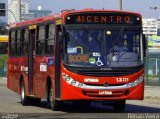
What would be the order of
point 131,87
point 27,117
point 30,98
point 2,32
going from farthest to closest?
point 2,32
point 30,98
point 131,87
point 27,117

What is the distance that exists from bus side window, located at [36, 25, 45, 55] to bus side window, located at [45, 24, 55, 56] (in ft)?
1.75

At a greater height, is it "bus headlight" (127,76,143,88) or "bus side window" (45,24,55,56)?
"bus side window" (45,24,55,56)

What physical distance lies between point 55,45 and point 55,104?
192 centimetres

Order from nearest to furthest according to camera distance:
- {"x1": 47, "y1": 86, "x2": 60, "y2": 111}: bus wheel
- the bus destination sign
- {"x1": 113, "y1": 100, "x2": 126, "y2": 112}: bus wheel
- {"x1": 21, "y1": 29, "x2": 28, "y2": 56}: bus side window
Result: the bus destination sign < {"x1": 47, "y1": 86, "x2": 60, "y2": 111}: bus wheel < {"x1": 113, "y1": 100, "x2": 126, "y2": 112}: bus wheel < {"x1": 21, "y1": 29, "x2": 28, "y2": 56}: bus side window

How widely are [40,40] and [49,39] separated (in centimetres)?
127

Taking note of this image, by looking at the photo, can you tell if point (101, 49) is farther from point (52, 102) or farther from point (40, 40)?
point (40, 40)

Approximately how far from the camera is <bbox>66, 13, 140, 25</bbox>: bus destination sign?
19.0m

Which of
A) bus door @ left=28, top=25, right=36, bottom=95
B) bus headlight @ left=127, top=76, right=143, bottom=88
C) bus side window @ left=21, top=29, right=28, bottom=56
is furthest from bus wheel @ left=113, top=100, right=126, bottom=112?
bus side window @ left=21, top=29, right=28, bottom=56

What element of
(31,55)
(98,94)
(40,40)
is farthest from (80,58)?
(31,55)

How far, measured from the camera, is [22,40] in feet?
79.3

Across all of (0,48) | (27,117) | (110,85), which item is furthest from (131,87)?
(0,48)

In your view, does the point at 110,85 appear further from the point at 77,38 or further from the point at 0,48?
the point at 0,48

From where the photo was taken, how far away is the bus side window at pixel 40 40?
21203 mm

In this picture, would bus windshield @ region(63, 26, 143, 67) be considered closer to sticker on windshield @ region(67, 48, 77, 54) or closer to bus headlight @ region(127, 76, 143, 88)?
sticker on windshield @ region(67, 48, 77, 54)
